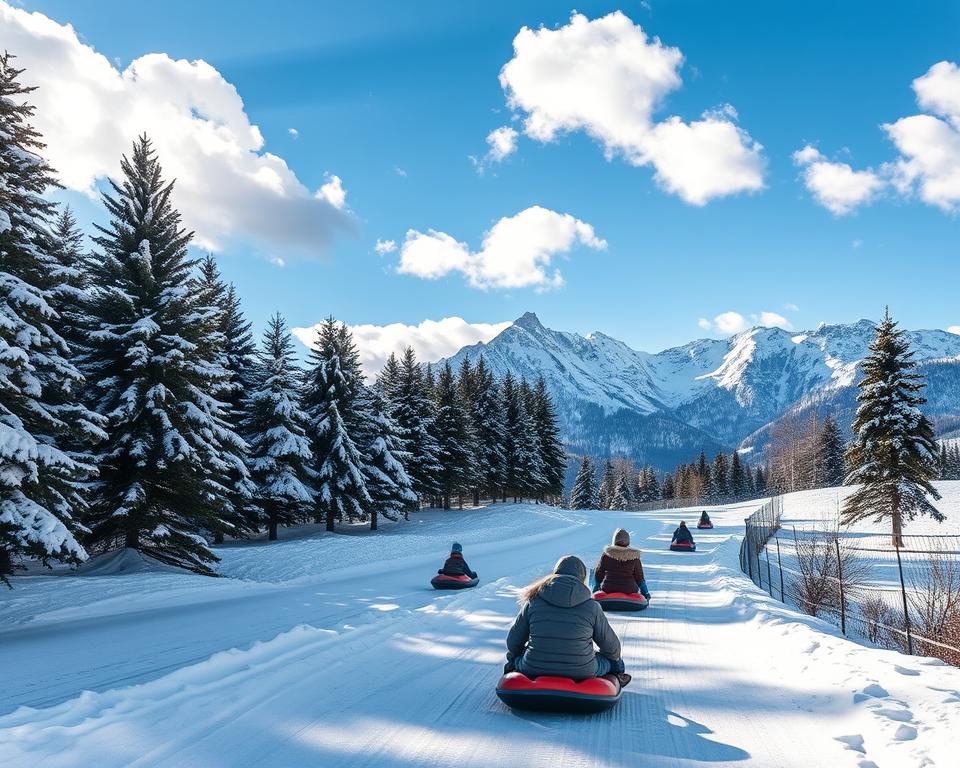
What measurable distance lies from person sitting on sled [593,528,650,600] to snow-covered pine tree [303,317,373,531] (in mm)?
18461

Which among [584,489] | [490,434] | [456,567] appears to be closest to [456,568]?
[456,567]

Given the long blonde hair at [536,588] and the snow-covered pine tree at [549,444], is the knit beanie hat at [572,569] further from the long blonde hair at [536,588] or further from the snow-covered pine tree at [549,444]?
the snow-covered pine tree at [549,444]

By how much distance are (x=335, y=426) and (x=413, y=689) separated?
76.3 ft

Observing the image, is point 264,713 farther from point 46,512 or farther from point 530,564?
point 530,564

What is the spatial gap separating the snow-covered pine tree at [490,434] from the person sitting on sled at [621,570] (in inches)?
1475

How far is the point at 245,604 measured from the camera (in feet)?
41.2

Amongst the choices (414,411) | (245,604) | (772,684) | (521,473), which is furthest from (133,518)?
(521,473)

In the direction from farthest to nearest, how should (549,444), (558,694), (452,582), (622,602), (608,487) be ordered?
1. (608,487)
2. (549,444)
3. (452,582)
4. (622,602)
5. (558,694)

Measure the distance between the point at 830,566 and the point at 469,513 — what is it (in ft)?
84.6

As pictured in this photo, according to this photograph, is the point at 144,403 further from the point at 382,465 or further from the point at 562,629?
the point at 382,465

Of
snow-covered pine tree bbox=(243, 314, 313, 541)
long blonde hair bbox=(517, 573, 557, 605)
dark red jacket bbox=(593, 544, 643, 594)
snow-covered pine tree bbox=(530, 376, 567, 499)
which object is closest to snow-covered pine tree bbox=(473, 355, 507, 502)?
snow-covered pine tree bbox=(530, 376, 567, 499)

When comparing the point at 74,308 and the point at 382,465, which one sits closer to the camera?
the point at 74,308

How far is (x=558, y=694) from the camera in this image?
16.1 feet

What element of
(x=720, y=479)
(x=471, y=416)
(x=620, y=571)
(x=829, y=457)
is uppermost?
(x=471, y=416)
